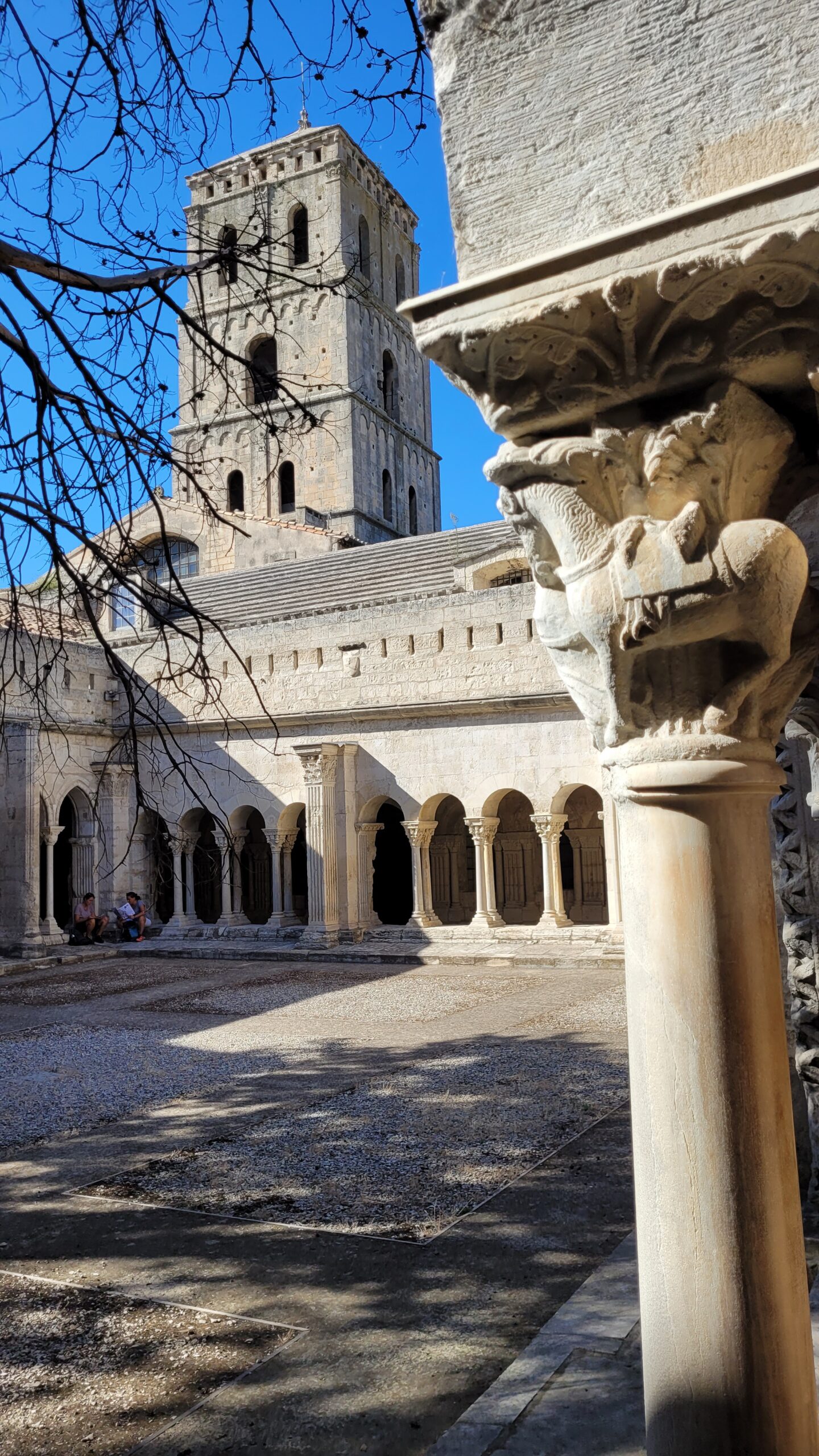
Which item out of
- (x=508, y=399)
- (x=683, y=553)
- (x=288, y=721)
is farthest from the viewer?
(x=288, y=721)

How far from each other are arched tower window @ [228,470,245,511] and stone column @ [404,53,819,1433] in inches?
1236

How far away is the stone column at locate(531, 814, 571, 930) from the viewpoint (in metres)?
13.5

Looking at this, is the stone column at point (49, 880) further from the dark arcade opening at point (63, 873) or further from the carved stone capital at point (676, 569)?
the carved stone capital at point (676, 569)

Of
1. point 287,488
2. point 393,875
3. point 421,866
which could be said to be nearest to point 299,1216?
point 421,866

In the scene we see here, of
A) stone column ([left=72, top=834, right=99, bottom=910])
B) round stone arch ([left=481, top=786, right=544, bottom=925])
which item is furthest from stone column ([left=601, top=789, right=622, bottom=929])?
stone column ([left=72, top=834, right=99, bottom=910])

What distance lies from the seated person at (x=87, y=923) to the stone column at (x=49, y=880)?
36 cm

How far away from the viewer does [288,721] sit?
15.2m

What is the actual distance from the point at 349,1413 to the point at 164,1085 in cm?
418

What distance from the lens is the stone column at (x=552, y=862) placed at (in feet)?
44.1

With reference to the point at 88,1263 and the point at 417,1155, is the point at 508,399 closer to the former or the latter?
the point at 88,1263

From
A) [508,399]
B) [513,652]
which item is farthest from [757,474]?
[513,652]

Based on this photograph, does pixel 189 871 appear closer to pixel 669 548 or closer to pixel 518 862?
pixel 518 862

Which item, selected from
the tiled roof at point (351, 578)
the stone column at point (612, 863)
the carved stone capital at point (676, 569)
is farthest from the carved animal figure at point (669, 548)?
the tiled roof at point (351, 578)

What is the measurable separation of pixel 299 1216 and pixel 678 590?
139 inches
